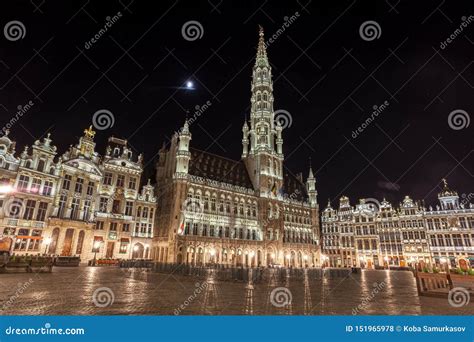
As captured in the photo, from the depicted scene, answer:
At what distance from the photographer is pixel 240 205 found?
184ft

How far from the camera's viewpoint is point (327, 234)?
253 ft

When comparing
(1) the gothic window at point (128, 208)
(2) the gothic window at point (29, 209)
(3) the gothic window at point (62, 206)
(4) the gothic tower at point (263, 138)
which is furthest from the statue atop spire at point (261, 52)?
(2) the gothic window at point (29, 209)

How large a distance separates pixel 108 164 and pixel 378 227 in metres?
65.7

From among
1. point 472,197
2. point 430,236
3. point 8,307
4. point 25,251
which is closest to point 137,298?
point 8,307

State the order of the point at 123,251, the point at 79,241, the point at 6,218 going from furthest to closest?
the point at 123,251, the point at 79,241, the point at 6,218

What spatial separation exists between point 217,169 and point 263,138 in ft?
48.2

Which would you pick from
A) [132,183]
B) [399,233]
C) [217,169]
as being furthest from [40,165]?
[399,233]

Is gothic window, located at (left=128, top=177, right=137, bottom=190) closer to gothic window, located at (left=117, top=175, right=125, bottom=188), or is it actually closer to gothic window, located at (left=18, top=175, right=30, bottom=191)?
gothic window, located at (left=117, top=175, right=125, bottom=188)

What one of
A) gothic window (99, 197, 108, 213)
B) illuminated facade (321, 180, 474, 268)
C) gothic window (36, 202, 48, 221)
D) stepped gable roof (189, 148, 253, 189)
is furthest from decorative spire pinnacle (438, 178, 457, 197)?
gothic window (36, 202, 48, 221)

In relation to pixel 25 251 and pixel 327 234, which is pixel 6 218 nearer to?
pixel 25 251

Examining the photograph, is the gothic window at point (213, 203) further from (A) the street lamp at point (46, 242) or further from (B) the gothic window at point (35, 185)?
(B) the gothic window at point (35, 185)

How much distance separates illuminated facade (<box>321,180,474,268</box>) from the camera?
5897cm

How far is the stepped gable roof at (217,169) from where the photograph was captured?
55250 millimetres

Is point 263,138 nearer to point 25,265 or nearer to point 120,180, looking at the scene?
point 120,180
